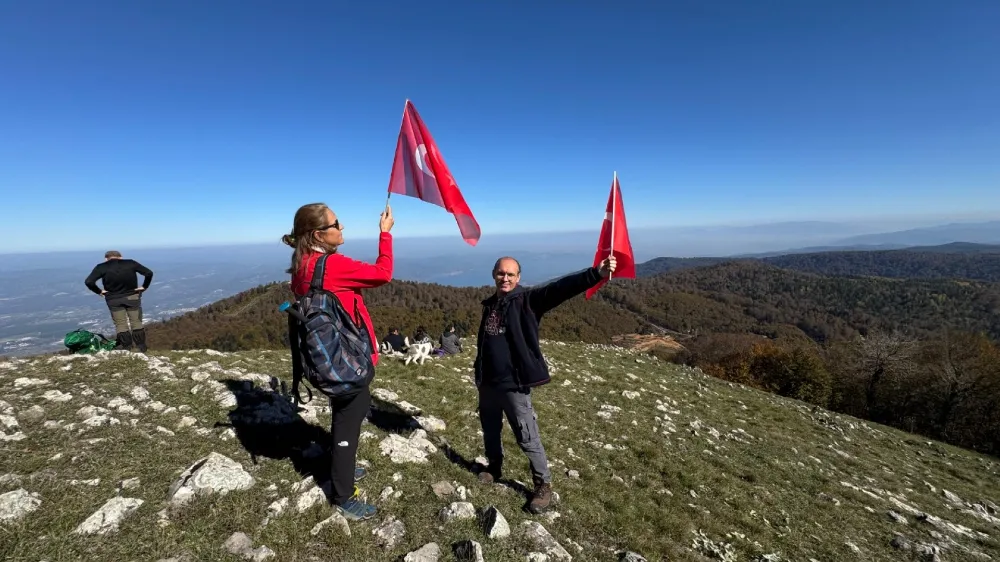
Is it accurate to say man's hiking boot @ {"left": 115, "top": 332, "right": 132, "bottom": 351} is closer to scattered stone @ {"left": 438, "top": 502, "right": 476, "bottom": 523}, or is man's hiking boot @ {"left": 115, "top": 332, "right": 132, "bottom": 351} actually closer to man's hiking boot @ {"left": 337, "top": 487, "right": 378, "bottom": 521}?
man's hiking boot @ {"left": 337, "top": 487, "right": 378, "bottom": 521}

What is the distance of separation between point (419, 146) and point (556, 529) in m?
5.99

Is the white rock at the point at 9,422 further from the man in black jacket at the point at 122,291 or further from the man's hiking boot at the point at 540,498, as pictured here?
the man's hiking boot at the point at 540,498

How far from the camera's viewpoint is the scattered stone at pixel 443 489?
17.0 ft

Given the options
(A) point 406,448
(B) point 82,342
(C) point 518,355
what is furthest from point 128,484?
(B) point 82,342

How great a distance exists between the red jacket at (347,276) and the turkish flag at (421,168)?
250 centimetres

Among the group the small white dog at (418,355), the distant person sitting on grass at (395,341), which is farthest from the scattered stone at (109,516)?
the distant person sitting on grass at (395,341)

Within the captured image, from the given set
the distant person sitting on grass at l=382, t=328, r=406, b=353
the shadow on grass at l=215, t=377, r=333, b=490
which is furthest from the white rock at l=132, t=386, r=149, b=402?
the distant person sitting on grass at l=382, t=328, r=406, b=353

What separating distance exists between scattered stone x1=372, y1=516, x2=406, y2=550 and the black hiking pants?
0.57 metres

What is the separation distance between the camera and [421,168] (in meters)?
6.62

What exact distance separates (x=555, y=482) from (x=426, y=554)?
280 cm

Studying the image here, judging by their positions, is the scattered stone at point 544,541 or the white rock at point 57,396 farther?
the white rock at point 57,396

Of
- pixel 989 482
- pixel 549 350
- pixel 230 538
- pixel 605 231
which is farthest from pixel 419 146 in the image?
pixel 989 482

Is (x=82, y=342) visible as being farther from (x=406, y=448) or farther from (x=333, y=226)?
(x=333, y=226)

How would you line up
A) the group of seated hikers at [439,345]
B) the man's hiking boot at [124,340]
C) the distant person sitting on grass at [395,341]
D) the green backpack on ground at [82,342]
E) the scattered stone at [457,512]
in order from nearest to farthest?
1. the scattered stone at [457,512]
2. the green backpack on ground at [82,342]
3. the man's hiking boot at [124,340]
4. the group of seated hikers at [439,345]
5. the distant person sitting on grass at [395,341]
